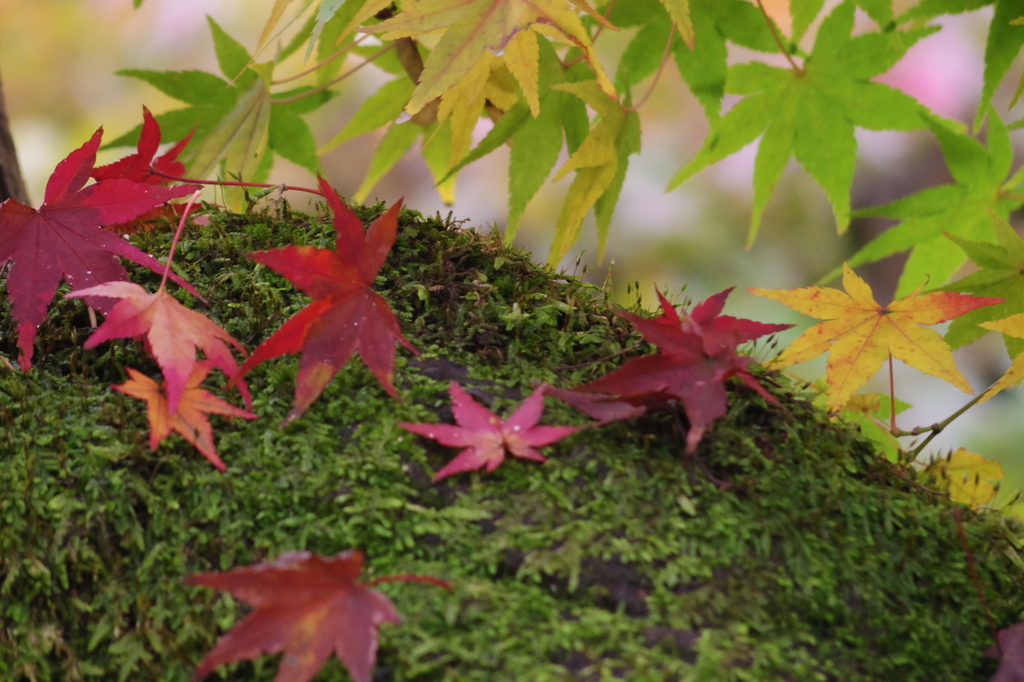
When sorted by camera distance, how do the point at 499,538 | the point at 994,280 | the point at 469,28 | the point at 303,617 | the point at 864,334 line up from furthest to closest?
the point at 994,280
the point at 864,334
the point at 469,28
the point at 499,538
the point at 303,617

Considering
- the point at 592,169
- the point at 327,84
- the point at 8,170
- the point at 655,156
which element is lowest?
the point at 592,169

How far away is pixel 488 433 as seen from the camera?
624mm

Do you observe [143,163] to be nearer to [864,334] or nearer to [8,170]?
[8,170]

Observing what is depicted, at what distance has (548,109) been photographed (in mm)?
989

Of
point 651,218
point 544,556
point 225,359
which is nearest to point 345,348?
point 225,359

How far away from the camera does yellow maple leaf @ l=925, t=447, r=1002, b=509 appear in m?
0.91

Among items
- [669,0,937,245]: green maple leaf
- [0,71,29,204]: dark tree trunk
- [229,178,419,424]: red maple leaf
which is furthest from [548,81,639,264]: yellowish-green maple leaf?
[0,71,29,204]: dark tree trunk

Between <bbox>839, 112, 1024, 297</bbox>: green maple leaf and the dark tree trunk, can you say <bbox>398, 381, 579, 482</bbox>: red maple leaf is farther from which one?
the dark tree trunk

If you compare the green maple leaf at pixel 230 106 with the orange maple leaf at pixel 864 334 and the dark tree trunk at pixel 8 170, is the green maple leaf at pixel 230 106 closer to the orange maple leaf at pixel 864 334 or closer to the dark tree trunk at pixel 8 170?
the dark tree trunk at pixel 8 170

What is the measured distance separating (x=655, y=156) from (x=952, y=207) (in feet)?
8.11

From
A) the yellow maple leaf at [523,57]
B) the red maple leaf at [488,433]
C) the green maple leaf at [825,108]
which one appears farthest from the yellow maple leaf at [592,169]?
the red maple leaf at [488,433]

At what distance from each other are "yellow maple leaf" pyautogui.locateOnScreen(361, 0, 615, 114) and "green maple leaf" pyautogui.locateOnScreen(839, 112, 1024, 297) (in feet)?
2.13

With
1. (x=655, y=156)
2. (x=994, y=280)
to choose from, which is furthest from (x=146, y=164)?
(x=655, y=156)

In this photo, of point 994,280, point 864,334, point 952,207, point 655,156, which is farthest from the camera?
point 655,156
